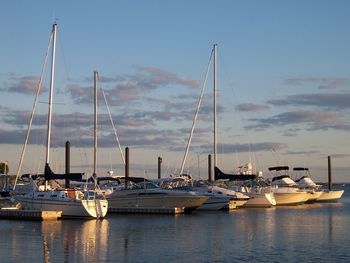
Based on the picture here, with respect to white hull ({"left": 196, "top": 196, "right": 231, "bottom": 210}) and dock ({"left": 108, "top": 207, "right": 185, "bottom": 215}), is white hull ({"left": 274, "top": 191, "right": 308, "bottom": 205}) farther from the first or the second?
dock ({"left": 108, "top": 207, "right": 185, "bottom": 215})

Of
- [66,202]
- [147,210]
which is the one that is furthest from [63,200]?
[147,210]

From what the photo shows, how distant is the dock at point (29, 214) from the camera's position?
166 feet

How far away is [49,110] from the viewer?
57.9m

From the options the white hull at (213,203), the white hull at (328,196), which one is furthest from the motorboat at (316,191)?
the white hull at (213,203)

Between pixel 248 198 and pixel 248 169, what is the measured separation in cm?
1212

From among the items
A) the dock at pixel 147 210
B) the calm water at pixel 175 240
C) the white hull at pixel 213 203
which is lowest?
the calm water at pixel 175 240

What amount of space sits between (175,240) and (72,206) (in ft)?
52.6

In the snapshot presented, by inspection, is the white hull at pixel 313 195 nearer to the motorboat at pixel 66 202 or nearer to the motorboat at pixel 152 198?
the motorboat at pixel 152 198

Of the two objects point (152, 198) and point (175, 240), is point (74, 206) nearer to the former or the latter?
point (152, 198)

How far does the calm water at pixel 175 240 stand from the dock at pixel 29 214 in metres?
1.26

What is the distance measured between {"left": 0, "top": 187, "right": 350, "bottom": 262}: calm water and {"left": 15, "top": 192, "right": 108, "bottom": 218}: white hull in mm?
1329

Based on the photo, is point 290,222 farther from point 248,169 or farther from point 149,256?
point 248,169

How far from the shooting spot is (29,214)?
51531 mm

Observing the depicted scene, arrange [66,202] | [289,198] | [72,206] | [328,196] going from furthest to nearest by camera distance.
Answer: [328,196] → [289,198] → [66,202] → [72,206]
